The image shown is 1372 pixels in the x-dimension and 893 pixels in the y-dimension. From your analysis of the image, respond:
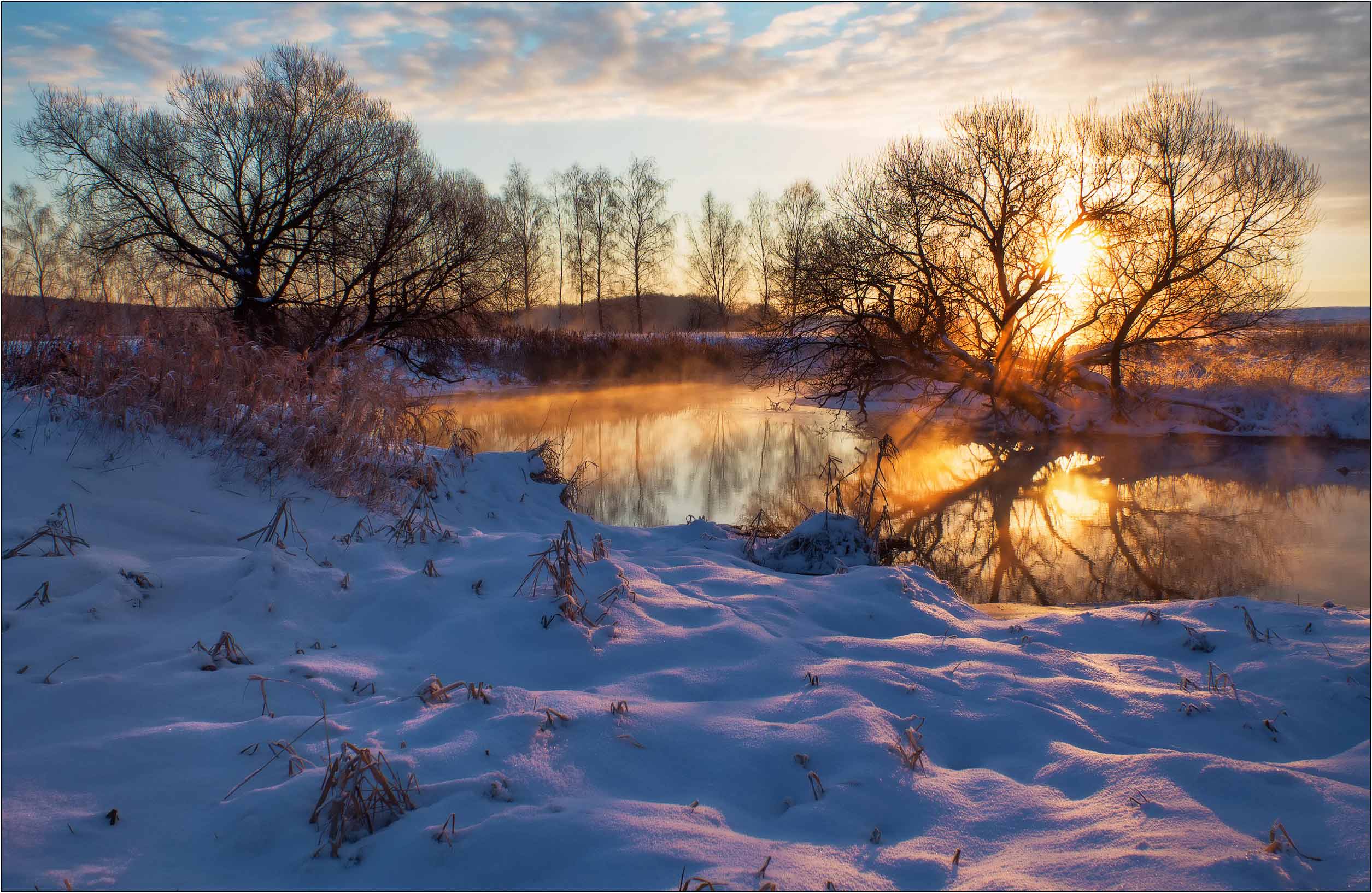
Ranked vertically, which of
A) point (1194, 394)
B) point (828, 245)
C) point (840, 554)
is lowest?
point (840, 554)

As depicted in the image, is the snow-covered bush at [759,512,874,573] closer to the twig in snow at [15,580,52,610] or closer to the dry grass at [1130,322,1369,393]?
the twig in snow at [15,580,52,610]

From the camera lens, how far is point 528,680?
312cm

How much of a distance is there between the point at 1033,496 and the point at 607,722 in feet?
28.7

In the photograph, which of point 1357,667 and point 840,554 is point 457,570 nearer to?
point 840,554

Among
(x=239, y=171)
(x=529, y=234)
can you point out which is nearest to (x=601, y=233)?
(x=529, y=234)

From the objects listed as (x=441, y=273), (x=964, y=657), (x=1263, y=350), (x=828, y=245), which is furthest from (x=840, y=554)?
(x=441, y=273)

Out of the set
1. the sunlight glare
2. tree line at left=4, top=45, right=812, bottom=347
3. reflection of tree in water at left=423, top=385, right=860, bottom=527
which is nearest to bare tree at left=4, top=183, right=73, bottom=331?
tree line at left=4, top=45, right=812, bottom=347

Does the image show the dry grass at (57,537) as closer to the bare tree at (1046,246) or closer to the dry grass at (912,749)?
the dry grass at (912,749)

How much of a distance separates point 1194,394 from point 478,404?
16018mm

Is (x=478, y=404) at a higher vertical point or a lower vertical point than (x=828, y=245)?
lower

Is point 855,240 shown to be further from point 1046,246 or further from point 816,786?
point 816,786

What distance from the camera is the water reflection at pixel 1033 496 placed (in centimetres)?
650

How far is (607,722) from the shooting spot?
263 cm

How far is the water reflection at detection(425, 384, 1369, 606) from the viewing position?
6.50 meters
